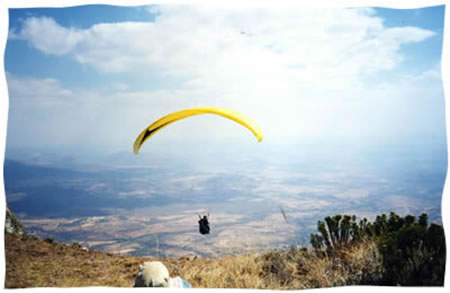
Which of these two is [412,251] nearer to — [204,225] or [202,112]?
[204,225]

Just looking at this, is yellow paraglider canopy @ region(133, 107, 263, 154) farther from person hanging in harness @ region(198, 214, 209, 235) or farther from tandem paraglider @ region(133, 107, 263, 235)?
person hanging in harness @ region(198, 214, 209, 235)

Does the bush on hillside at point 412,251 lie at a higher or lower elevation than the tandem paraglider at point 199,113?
lower

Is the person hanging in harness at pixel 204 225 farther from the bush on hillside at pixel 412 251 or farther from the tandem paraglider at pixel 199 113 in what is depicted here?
the bush on hillside at pixel 412 251

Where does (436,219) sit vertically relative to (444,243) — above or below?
above

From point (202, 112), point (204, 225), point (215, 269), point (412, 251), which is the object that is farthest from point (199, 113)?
point (412, 251)

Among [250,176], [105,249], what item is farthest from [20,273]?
[250,176]

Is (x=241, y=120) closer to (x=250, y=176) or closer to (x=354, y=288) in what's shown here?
(x=354, y=288)

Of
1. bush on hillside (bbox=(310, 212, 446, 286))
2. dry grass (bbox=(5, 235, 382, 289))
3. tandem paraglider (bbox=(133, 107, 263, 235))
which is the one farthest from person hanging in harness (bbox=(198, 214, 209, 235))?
bush on hillside (bbox=(310, 212, 446, 286))

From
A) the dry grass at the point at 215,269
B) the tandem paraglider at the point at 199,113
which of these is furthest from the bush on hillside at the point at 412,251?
the tandem paraglider at the point at 199,113
